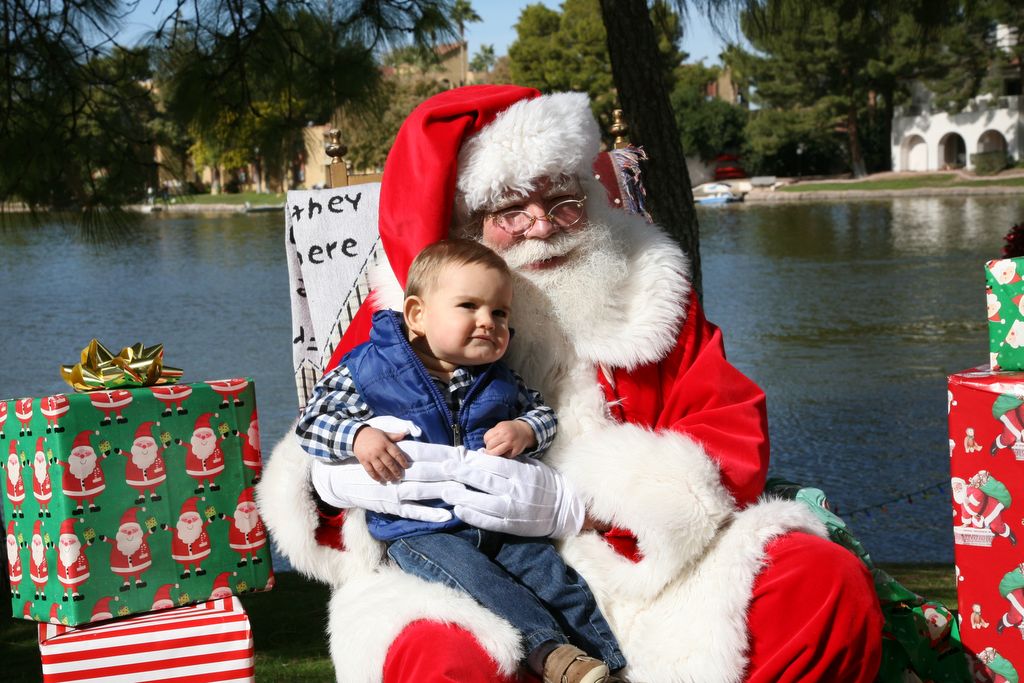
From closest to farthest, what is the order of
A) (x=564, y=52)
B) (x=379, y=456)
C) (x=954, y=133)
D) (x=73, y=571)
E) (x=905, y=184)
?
(x=379, y=456), (x=73, y=571), (x=905, y=184), (x=954, y=133), (x=564, y=52)

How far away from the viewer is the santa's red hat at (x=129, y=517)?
8.46 ft

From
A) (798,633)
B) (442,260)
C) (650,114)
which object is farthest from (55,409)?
(650,114)

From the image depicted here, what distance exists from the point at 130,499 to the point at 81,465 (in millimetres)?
141

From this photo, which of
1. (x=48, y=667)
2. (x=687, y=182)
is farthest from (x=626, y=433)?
(x=687, y=182)

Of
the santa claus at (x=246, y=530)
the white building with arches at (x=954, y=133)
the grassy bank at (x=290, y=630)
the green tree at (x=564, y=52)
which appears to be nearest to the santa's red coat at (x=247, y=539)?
the santa claus at (x=246, y=530)

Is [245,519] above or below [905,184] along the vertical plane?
below

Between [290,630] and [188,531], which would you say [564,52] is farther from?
[188,531]

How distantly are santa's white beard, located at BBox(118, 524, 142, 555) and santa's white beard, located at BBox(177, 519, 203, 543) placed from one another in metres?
0.09

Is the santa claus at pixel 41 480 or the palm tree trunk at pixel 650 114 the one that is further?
the palm tree trunk at pixel 650 114

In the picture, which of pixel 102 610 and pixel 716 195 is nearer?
pixel 102 610

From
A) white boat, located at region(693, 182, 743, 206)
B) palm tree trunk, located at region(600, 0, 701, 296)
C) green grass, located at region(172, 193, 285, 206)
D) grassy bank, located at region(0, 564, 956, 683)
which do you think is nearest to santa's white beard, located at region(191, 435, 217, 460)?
grassy bank, located at region(0, 564, 956, 683)

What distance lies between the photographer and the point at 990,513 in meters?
2.61

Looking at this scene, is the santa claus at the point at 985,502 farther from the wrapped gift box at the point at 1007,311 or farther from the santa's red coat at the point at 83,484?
the santa's red coat at the point at 83,484

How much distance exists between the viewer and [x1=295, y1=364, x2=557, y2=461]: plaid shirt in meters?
2.42
